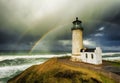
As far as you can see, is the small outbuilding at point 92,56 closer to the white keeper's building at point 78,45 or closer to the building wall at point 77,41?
the white keeper's building at point 78,45

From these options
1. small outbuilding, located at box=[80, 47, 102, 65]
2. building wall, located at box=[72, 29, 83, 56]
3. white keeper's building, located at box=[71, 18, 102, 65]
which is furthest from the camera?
building wall, located at box=[72, 29, 83, 56]

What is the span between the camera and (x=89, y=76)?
A: 1413 centimetres

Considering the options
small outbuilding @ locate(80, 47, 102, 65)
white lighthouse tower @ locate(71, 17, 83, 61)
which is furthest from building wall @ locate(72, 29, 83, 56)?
small outbuilding @ locate(80, 47, 102, 65)

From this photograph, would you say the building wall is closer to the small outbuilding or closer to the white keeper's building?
the white keeper's building

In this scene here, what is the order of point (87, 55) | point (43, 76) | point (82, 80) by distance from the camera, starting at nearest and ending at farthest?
point (82, 80), point (43, 76), point (87, 55)

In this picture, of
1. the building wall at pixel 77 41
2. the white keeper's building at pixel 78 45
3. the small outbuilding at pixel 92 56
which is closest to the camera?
the small outbuilding at pixel 92 56

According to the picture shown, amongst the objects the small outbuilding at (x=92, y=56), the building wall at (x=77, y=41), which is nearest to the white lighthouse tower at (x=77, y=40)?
the building wall at (x=77, y=41)

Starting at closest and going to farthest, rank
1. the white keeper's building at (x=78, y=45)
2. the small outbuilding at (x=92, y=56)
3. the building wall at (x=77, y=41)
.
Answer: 1. the small outbuilding at (x=92, y=56)
2. the white keeper's building at (x=78, y=45)
3. the building wall at (x=77, y=41)

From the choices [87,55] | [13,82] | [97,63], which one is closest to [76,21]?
[87,55]

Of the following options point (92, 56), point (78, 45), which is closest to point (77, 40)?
point (78, 45)

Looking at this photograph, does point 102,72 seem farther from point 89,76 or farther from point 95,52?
point 95,52

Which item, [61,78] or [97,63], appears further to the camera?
[97,63]

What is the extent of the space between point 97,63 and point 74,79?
8.29 meters

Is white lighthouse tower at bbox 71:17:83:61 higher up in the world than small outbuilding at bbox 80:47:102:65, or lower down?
higher up
